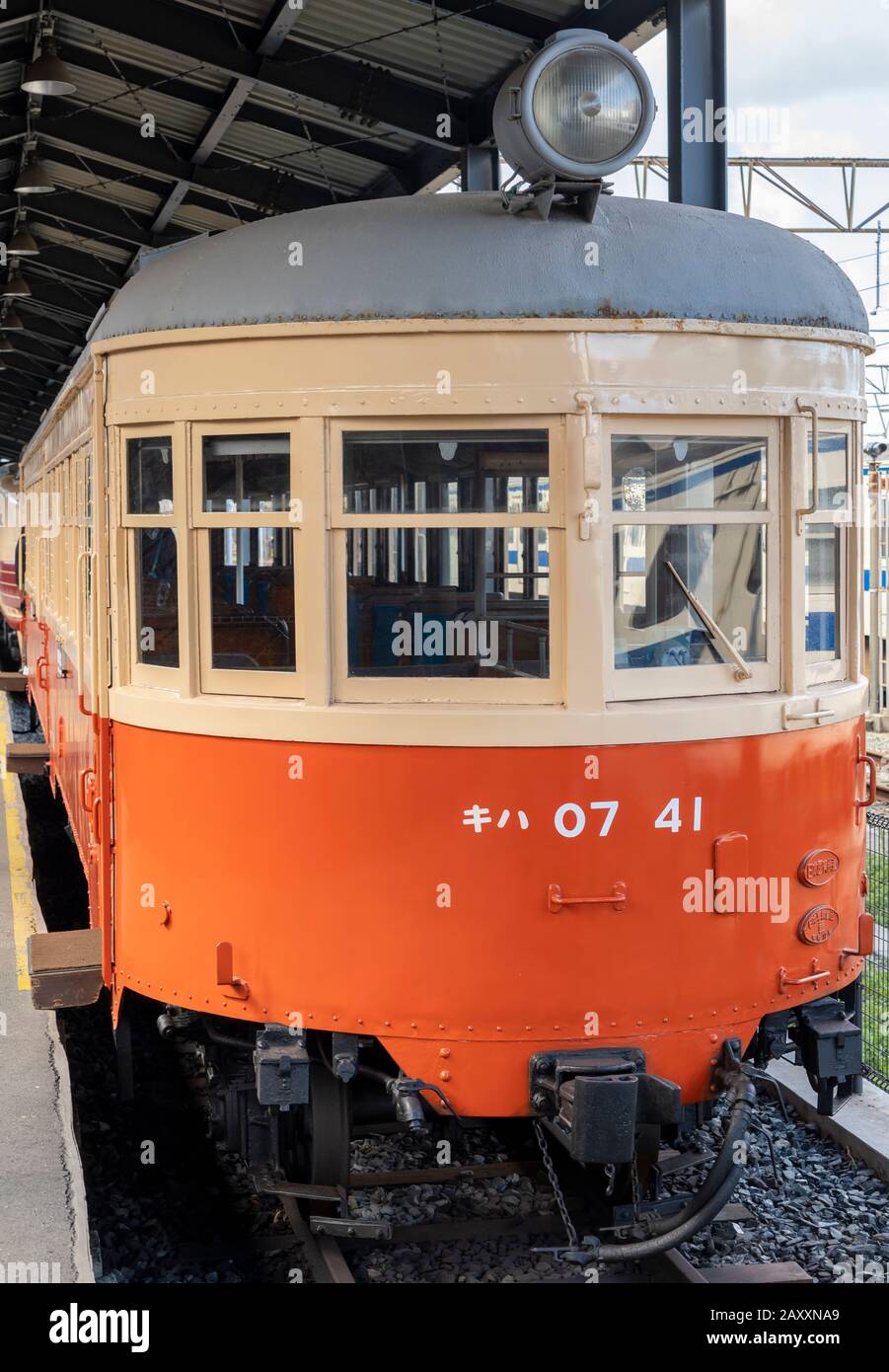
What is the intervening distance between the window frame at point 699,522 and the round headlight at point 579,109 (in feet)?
2.59

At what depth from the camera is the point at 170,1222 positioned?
18.3ft

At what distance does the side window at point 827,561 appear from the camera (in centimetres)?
483

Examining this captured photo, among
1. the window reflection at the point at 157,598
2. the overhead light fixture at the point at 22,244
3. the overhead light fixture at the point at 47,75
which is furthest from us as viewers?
the overhead light fixture at the point at 22,244

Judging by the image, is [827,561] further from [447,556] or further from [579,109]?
[579,109]

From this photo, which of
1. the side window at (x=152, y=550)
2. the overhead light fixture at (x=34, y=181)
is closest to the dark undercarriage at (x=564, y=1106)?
the side window at (x=152, y=550)

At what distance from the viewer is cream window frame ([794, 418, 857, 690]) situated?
4.71 m

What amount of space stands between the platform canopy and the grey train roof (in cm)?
99

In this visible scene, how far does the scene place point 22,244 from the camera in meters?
13.5

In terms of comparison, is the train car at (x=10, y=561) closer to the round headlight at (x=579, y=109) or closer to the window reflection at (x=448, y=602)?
the window reflection at (x=448, y=602)

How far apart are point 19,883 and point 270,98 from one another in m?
5.12

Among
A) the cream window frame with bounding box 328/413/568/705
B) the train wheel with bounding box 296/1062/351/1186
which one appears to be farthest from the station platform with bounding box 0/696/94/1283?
the cream window frame with bounding box 328/413/568/705

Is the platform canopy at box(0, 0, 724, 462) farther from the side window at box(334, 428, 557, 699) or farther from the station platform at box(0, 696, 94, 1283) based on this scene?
the station platform at box(0, 696, 94, 1283)

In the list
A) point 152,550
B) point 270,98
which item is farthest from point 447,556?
point 270,98

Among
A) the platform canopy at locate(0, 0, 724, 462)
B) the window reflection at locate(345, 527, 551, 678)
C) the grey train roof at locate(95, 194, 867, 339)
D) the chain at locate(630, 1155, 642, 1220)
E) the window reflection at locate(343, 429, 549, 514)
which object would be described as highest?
the platform canopy at locate(0, 0, 724, 462)
